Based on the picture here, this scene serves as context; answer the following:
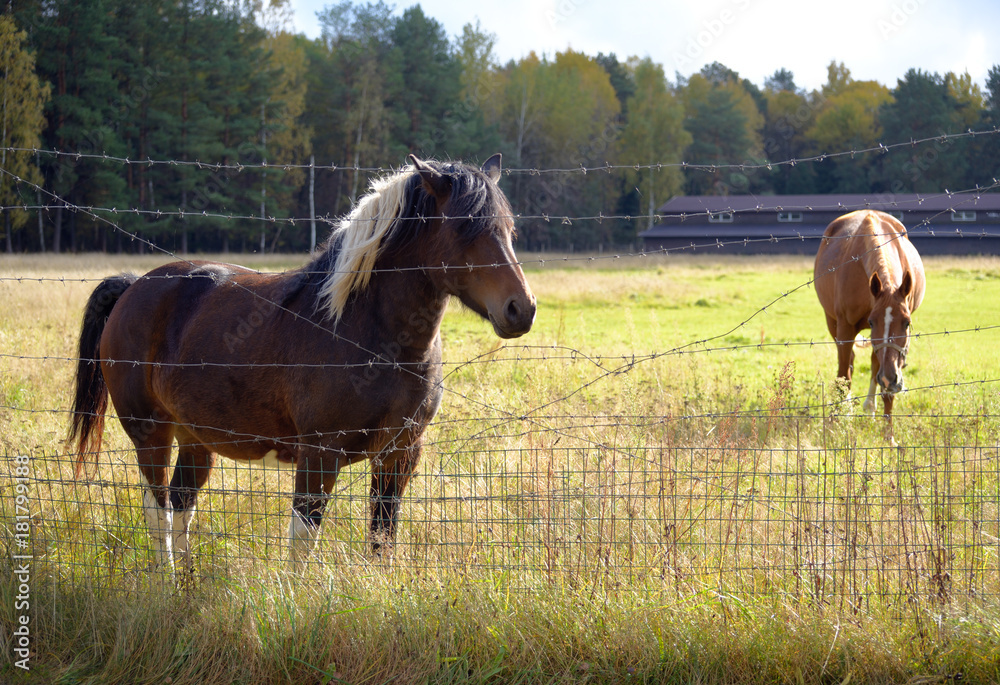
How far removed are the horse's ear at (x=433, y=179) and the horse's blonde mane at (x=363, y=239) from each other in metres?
0.17

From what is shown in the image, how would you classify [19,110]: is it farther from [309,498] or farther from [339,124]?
[309,498]

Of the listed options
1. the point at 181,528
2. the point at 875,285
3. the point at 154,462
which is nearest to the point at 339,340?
the point at 154,462

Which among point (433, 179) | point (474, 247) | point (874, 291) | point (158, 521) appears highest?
point (433, 179)

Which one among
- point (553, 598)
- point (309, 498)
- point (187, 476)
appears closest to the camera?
point (553, 598)

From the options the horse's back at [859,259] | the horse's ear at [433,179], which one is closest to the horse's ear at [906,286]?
the horse's back at [859,259]

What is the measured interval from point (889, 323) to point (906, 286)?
14.1 inches

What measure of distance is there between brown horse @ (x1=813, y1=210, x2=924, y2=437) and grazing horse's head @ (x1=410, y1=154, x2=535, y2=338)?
306 centimetres

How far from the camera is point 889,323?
6.15 m

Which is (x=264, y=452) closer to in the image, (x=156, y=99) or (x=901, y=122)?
(x=156, y=99)

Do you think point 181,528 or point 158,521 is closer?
point 158,521

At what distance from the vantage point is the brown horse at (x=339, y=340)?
331 centimetres

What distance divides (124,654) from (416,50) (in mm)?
42378

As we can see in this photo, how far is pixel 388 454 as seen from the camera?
350 cm

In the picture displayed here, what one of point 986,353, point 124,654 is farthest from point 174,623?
point 986,353
